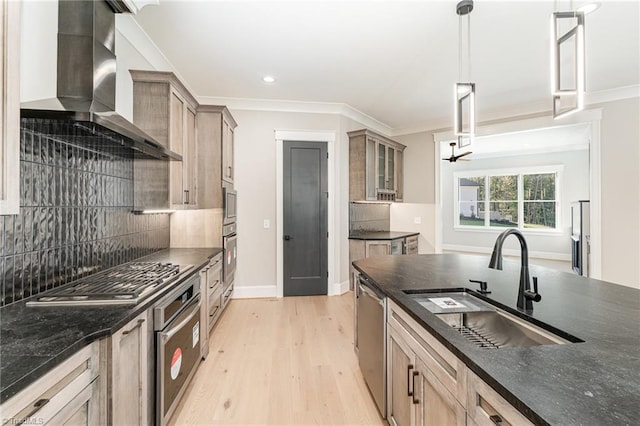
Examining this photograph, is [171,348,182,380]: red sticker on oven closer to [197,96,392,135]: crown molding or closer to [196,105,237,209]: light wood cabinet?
[196,105,237,209]: light wood cabinet

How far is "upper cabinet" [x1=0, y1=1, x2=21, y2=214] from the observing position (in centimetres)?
90

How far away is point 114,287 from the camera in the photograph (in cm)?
164

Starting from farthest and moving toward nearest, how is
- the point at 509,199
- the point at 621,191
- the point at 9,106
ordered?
the point at 509,199 < the point at 621,191 < the point at 9,106

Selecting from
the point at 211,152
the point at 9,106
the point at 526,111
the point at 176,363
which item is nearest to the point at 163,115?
the point at 211,152

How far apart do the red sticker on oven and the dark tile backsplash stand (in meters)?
0.80

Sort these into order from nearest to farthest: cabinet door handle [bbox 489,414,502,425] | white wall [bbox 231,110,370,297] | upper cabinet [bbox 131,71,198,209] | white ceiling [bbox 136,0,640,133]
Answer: cabinet door handle [bbox 489,414,502,425] → white ceiling [bbox 136,0,640,133] → upper cabinet [bbox 131,71,198,209] → white wall [bbox 231,110,370,297]

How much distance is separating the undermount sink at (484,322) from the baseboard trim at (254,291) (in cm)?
307

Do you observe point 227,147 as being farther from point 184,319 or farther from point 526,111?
point 526,111

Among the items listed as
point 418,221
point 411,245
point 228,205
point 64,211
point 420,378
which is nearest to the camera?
point 420,378

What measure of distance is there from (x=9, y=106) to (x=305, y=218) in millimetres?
3595

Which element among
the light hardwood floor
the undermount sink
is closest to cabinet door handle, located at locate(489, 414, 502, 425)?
the undermount sink

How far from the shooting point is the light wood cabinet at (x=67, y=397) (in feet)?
2.72

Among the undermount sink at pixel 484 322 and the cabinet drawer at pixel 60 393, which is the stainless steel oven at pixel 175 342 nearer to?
the cabinet drawer at pixel 60 393

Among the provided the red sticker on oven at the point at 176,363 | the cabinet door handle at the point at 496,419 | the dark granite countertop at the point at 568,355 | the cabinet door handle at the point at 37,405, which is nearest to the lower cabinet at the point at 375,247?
the dark granite countertop at the point at 568,355
